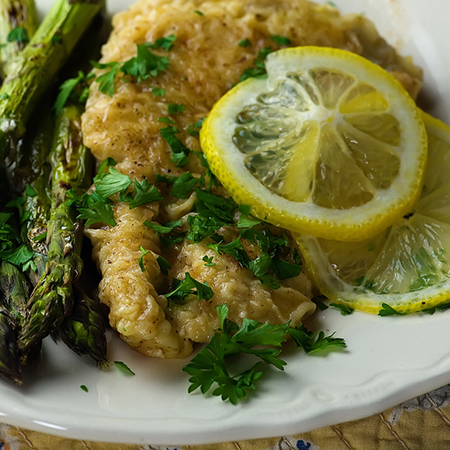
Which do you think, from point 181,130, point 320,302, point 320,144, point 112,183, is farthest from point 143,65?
point 320,302

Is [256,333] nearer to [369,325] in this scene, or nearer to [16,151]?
[369,325]

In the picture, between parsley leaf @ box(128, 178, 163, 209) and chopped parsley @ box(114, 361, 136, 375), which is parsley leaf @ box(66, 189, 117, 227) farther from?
chopped parsley @ box(114, 361, 136, 375)

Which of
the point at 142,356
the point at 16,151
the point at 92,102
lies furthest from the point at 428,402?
the point at 16,151

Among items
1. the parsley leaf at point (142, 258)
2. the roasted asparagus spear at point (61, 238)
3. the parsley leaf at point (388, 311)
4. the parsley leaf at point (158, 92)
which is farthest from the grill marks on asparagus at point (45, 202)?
the parsley leaf at point (388, 311)

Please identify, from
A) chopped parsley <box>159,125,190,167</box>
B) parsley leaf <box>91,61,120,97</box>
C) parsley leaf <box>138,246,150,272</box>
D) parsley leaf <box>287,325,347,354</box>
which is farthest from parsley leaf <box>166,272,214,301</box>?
parsley leaf <box>91,61,120,97</box>

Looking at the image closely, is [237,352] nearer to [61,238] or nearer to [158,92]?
[61,238]

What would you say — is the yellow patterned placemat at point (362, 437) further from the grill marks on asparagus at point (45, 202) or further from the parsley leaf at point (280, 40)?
the parsley leaf at point (280, 40)
